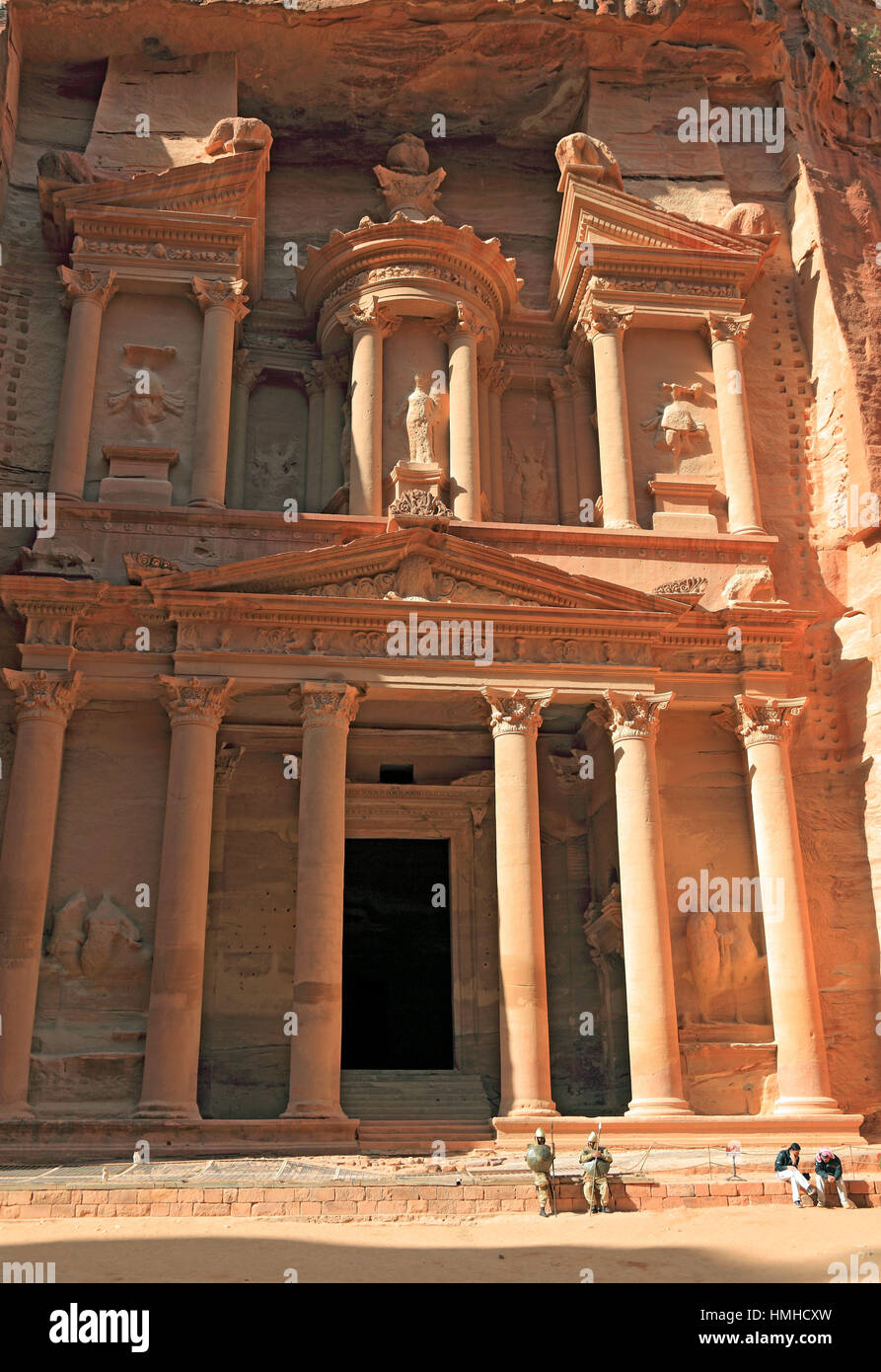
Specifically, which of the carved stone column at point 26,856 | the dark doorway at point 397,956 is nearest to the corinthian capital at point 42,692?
the carved stone column at point 26,856

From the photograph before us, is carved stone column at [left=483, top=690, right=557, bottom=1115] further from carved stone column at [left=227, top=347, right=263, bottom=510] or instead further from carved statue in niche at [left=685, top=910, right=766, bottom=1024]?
carved stone column at [left=227, top=347, right=263, bottom=510]

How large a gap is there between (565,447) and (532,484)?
951mm

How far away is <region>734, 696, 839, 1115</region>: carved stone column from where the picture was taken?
58.9 ft

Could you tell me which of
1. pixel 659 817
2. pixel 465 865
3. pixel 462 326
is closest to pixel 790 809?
pixel 659 817

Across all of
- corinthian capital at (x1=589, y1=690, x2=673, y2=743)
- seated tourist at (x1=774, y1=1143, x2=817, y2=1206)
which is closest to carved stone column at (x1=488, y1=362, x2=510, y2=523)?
corinthian capital at (x1=589, y1=690, x2=673, y2=743)

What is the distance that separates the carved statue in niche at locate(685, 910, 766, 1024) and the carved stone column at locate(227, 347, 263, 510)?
36.6 ft

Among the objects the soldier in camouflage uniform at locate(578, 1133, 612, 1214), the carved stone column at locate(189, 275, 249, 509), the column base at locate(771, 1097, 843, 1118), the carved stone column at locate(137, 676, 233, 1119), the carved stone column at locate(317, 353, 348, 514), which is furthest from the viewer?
the carved stone column at locate(317, 353, 348, 514)

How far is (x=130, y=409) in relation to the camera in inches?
856

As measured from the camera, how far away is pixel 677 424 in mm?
22625

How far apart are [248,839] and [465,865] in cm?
368

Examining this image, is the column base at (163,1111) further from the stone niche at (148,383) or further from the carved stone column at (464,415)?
the carved stone column at (464,415)

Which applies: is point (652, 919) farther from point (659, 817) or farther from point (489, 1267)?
point (489, 1267)

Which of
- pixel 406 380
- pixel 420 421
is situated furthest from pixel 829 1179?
pixel 406 380

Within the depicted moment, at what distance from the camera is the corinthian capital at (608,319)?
912 inches
